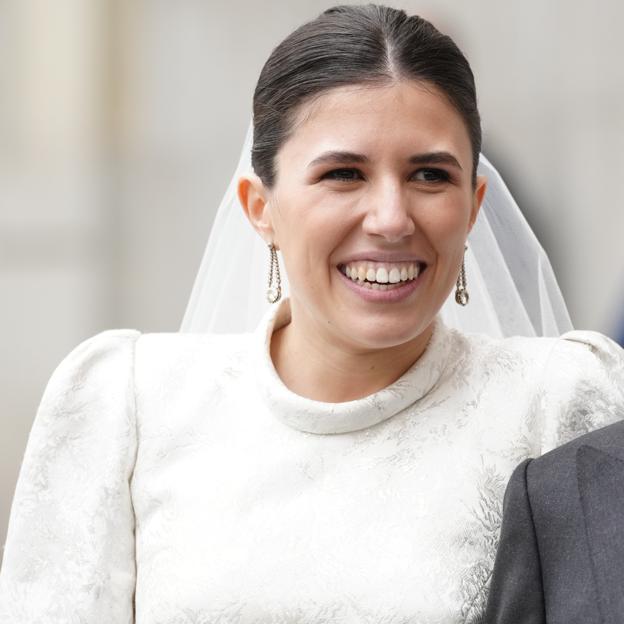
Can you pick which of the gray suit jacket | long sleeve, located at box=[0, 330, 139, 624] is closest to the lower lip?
the gray suit jacket

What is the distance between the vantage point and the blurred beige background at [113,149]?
2902 millimetres

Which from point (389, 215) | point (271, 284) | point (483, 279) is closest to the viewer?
point (389, 215)

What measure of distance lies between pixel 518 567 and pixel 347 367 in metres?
0.33

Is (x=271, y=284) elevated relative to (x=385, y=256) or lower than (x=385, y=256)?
lower

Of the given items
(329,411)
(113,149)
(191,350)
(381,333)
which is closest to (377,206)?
(381,333)

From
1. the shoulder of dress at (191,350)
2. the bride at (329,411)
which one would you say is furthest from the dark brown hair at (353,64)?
the shoulder of dress at (191,350)

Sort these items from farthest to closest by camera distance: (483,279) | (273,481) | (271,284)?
(483,279) → (271,284) → (273,481)

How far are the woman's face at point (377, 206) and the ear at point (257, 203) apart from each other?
0.22ft

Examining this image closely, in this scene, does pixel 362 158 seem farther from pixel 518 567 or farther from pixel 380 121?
pixel 518 567

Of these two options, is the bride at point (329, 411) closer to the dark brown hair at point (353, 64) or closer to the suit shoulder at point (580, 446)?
the dark brown hair at point (353, 64)

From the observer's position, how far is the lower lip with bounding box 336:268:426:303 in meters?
1.16

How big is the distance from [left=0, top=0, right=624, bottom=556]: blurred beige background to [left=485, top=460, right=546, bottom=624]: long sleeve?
6.06 feet

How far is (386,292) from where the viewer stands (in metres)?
1.16

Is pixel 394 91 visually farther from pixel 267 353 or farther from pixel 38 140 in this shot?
pixel 38 140
